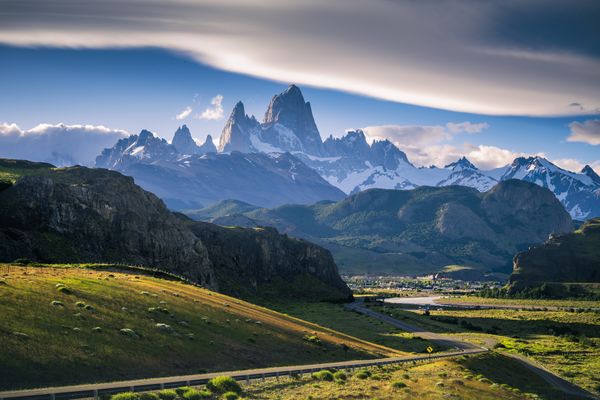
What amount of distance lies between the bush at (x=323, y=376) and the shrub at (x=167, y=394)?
17.4 metres

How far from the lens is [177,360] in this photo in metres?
52.6

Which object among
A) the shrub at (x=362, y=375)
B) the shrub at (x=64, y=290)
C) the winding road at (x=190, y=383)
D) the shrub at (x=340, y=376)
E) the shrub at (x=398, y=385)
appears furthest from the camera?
the shrub at (x=64, y=290)

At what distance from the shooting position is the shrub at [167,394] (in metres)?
37.7

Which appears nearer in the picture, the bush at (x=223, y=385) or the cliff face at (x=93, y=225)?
the bush at (x=223, y=385)

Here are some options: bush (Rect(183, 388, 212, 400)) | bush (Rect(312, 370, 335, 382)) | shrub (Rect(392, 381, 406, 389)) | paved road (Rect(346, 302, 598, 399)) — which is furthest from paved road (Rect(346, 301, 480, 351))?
bush (Rect(183, 388, 212, 400))

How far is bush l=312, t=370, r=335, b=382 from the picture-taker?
5322 cm

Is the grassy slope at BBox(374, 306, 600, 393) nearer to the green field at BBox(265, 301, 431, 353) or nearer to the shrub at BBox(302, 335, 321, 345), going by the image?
the green field at BBox(265, 301, 431, 353)

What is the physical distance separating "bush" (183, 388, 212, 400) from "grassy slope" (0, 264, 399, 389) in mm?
8291

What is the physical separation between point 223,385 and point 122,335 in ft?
46.3

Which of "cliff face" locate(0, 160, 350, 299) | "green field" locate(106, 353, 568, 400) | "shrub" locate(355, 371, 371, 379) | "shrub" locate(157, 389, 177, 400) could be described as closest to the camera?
"shrub" locate(157, 389, 177, 400)

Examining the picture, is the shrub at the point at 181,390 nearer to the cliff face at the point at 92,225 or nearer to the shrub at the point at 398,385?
the shrub at the point at 398,385

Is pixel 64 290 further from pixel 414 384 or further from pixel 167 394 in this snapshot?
pixel 414 384

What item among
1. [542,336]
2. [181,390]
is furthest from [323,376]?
[542,336]

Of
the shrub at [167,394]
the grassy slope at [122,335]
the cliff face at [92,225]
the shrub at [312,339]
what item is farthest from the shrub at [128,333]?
the cliff face at [92,225]
